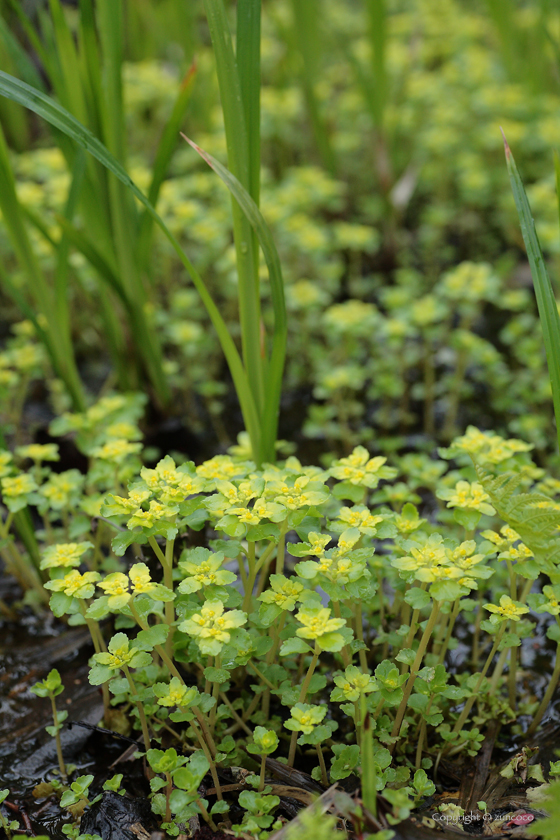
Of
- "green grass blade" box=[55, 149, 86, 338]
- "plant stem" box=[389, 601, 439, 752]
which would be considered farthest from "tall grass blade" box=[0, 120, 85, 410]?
"plant stem" box=[389, 601, 439, 752]

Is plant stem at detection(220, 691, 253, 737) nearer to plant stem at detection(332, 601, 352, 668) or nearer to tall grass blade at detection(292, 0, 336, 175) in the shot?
plant stem at detection(332, 601, 352, 668)

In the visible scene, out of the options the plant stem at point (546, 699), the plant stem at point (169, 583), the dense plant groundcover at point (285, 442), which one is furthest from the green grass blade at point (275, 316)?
the plant stem at point (546, 699)

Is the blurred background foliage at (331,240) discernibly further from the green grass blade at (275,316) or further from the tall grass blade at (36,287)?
the green grass blade at (275,316)

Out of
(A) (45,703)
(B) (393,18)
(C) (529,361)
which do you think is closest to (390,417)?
(C) (529,361)

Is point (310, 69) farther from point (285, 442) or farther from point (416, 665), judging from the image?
point (416, 665)

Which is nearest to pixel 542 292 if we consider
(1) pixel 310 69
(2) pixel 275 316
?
(2) pixel 275 316

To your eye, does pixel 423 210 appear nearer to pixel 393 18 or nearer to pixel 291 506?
pixel 393 18
